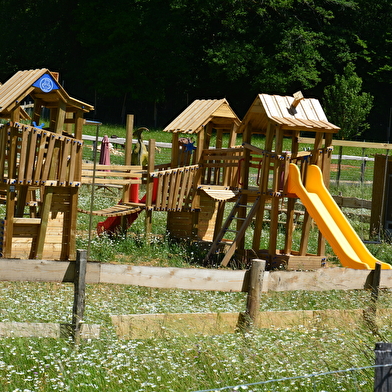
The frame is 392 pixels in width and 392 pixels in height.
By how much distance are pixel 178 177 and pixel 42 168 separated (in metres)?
3.74

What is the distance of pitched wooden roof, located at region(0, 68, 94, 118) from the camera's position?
11.0 metres

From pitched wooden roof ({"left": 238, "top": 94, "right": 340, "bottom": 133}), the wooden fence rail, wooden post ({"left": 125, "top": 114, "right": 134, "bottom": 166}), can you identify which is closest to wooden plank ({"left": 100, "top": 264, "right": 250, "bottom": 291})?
the wooden fence rail

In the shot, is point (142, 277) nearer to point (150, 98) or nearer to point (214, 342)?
point (214, 342)

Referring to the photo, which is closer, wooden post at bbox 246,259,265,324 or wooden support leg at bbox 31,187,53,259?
wooden post at bbox 246,259,265,324

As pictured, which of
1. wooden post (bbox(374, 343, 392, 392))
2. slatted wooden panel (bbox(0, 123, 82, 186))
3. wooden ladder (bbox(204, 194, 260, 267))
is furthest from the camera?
wooden ladder (bbox(204, 194, 260, 267))

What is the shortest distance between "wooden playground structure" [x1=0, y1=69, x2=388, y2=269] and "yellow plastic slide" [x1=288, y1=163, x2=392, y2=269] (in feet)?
0.69

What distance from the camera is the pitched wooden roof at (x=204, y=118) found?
14.8 meters

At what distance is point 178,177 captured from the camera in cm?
1441

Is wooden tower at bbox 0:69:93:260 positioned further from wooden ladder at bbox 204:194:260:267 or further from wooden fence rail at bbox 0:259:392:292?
wooden fence rail at bbox 0:259:392:292

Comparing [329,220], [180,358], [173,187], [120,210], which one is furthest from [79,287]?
[173,187]

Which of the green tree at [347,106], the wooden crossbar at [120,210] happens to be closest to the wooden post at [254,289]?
the wooden crossbar at [120,210]

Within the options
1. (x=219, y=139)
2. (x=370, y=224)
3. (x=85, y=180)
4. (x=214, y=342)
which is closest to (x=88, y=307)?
(x=214, y=342)

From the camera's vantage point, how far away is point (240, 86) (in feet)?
162

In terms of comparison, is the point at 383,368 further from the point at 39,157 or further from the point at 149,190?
the point at 149,190
